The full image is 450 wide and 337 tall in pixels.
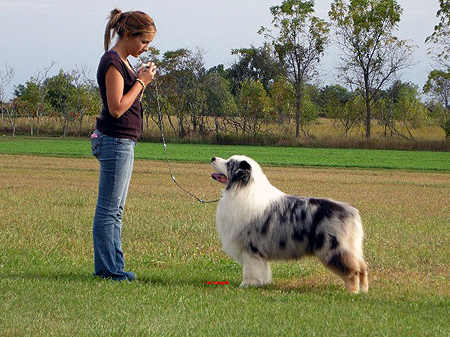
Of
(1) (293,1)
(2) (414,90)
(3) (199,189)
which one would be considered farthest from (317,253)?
(2) (414,90)

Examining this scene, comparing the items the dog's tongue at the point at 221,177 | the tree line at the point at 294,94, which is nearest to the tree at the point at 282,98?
the tree line at the point at 294,94

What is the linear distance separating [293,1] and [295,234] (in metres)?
56.3

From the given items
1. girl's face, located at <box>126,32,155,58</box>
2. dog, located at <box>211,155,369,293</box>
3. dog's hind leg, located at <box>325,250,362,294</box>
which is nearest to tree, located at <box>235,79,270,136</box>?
Result: dog, located at <box>211,155,369,293</box>

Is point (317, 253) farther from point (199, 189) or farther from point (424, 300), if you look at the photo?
point (199, 189)

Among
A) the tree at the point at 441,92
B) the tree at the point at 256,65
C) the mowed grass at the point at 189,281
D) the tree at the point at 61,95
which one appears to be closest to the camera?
the mowed grass at the point at 189,281

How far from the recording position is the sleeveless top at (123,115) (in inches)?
257

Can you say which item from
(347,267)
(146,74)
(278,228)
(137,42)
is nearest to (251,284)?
(278,228)

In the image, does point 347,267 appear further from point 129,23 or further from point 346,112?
point 346,112

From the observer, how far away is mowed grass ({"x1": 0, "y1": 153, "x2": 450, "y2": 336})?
17.3ft

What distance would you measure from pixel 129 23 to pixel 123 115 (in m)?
0.95

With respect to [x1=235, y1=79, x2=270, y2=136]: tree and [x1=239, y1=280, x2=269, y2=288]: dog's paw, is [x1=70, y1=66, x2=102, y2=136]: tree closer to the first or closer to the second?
[x1=235, y1=79, x2=270, y2=136]: tree

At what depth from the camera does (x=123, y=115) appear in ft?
22.0

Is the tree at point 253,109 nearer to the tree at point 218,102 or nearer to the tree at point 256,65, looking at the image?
the tree at point 218,102

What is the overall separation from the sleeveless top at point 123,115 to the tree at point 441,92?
5062cm
